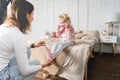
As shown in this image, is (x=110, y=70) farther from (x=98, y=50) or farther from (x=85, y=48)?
(x=98, y=50)

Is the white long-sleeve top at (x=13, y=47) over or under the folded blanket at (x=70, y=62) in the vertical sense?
over

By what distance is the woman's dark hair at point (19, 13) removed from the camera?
4.22ft

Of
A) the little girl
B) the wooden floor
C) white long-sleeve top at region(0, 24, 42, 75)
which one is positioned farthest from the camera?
the wooden floor

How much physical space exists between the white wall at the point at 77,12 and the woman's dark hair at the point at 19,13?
13.5 feet

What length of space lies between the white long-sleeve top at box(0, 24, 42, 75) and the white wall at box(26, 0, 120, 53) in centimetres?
419

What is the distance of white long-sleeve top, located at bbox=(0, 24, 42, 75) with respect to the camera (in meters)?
1.22

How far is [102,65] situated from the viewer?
3.70 metres

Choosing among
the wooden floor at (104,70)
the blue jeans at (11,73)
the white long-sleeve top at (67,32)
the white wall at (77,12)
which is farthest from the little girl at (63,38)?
the white wall at (77,12)

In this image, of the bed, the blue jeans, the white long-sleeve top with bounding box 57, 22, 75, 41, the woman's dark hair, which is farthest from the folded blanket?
the woman's dark hair

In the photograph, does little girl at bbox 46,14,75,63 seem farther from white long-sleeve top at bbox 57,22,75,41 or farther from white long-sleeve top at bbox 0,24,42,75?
white long-sleeve top at bbox 0,24,42,75

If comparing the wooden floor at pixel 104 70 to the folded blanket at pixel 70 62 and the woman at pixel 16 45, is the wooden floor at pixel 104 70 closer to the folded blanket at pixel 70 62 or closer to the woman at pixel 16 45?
the folded blanket at pixel 70 62

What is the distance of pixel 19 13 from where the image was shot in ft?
4.23

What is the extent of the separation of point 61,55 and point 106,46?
110 inches

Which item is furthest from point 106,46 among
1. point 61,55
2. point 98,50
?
point 61,55
